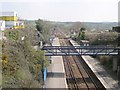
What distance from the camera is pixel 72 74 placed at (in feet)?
69.5

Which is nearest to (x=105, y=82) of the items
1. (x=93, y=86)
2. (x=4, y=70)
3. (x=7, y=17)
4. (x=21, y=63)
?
(x=93, y=86)

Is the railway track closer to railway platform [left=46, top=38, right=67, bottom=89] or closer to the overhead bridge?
railway platform [left=46, top=38, right=67, bottom=89]

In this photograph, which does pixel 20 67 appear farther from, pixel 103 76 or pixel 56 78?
pixel 103 76

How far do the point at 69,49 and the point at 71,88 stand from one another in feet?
16.7

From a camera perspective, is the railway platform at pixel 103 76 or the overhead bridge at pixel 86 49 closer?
the railway platform at pixel 103 76

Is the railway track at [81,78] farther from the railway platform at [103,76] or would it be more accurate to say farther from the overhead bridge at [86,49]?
the overhead bridge at [86,49]

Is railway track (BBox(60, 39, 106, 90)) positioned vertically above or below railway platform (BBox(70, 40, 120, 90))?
below

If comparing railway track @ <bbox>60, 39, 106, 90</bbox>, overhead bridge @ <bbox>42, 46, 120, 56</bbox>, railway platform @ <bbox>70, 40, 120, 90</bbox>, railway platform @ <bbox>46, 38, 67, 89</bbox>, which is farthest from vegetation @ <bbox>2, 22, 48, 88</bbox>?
railway platform @ <bbox>70, 40, 120, 90</bbox>

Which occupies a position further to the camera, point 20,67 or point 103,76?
point 103,76

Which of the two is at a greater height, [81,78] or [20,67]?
[20,67]

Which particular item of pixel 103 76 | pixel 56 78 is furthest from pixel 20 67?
pixel 103 76

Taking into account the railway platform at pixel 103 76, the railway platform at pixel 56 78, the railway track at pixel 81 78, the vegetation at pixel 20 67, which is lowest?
the railway track at pixel 81 78

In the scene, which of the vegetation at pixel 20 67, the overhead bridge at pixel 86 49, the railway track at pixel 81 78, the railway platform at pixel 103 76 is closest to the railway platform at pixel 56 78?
the railway track at pixel 81 78

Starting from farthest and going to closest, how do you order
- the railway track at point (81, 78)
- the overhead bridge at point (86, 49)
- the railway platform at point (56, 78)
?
1. the overhead bridge at point (86, 49)
2. the railway track at point (81, 78)
3. the railway platform at point (56, 78)
